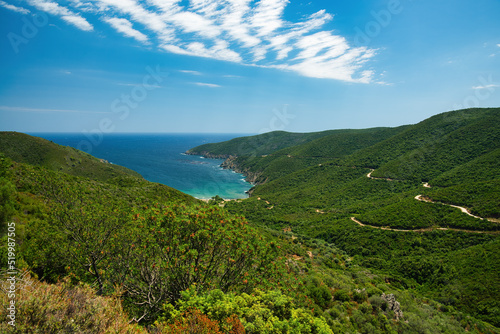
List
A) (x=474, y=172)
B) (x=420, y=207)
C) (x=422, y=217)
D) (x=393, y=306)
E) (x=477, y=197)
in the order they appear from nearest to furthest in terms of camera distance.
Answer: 1. (x=393, y=306)
2. (x=477, y=197)
3. (x=422, y=217)
4. (x=420, y=207)
5. (x=474, y=172)

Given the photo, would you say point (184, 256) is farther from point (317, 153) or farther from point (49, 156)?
point (317, 153)

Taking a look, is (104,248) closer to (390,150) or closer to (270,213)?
(270,213)

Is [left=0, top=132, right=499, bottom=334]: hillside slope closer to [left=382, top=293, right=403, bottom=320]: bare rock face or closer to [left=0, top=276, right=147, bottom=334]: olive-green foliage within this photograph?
[left=0, top=276, right=147, bottom=334]: olive-green foliage

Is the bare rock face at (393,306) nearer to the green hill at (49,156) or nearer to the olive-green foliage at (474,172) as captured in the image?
the olive-green foliage at (474,172)

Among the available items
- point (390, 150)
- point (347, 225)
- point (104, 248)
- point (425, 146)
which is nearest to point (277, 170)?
point (390, 150)

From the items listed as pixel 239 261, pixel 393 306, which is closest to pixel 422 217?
pixel 393 306

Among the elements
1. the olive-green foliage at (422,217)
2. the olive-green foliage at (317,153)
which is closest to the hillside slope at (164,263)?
the olive-green foliage at (422,217)
